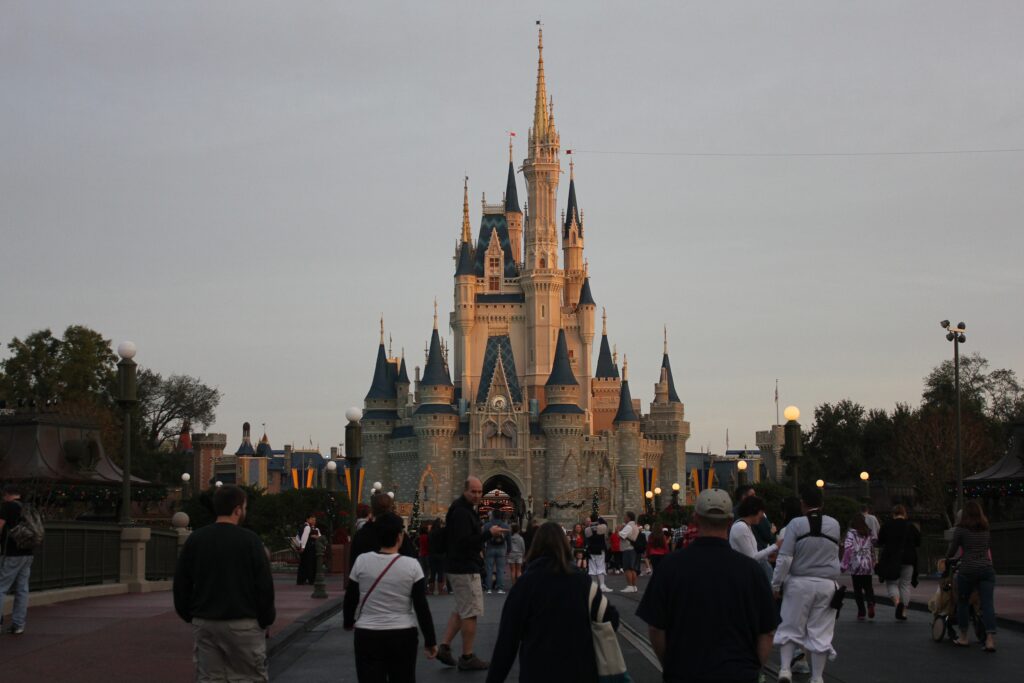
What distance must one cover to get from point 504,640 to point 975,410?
79914mm

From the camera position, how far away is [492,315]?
122312mm

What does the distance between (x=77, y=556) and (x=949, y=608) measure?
13.0 meters

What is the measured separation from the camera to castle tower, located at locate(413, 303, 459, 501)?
10994 centimetres

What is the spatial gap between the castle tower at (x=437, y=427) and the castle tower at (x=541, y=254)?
29.8 ft

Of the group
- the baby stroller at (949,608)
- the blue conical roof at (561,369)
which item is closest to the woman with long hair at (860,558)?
the baby stroller at (949,608)

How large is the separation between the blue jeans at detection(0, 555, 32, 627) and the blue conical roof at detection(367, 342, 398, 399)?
10422 centimetres

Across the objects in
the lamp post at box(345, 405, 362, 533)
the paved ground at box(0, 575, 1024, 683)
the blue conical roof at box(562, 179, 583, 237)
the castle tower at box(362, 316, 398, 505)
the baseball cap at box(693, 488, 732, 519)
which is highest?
the blue conical roof at box(562, 179, 583, 237)

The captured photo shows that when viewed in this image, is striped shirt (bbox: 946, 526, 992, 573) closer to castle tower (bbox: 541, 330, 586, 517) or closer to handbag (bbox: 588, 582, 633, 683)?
handbag (bbox: 588, 582, 633, 683)

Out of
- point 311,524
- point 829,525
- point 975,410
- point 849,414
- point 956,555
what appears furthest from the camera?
point 849,414

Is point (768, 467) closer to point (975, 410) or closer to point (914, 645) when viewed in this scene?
point (975, 410)

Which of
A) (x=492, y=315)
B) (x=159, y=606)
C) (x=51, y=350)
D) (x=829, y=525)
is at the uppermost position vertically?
(x=492, y=315)

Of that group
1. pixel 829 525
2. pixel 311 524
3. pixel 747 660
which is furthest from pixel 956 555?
pixel 311 524

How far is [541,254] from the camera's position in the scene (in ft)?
399

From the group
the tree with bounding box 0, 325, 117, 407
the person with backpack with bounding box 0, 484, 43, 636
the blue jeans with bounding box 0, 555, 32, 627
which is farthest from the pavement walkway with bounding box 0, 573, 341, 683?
the tree with bounding box 0, 325, 117, 407
